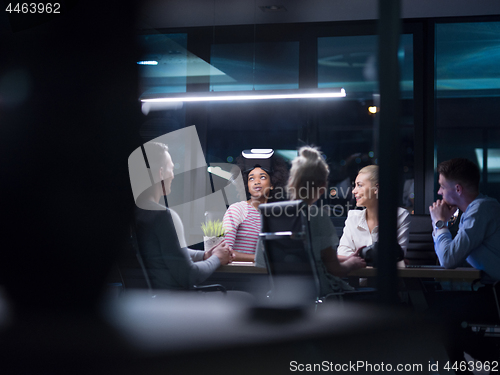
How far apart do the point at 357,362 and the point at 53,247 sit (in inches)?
73.5

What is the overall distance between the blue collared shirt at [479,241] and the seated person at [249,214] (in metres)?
1.01

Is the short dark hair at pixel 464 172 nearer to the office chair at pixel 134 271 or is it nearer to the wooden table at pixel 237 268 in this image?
the wooden table at pixel 237 268

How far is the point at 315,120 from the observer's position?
4.97 m

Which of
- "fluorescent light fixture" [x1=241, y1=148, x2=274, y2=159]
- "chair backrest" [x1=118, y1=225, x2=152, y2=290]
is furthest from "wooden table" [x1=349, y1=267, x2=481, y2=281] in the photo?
"fluorescent light fixture" [x1=241, y1=148, x2=274, y2=159]

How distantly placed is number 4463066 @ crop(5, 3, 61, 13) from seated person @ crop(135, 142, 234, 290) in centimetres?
105

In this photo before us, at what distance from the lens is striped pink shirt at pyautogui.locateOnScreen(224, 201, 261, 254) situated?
9.79ft

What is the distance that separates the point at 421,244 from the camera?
3.61m

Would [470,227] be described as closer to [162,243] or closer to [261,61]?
[162,243]

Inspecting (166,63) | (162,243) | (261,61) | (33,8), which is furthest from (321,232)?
(166,63)

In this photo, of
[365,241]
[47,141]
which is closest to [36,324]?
[47,141]

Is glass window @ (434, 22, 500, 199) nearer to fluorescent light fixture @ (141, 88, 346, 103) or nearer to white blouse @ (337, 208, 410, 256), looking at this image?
white blouse @ (337, 208, 410, 256)

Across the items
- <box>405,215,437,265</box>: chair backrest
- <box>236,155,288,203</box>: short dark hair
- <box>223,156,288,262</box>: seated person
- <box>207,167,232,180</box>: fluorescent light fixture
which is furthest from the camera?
<box>207,167,232,180</box>: fluorescent light fixture

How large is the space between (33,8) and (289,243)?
6.40 feet

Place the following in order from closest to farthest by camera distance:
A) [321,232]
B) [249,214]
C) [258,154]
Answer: [321,232], [249,214], [258,154]
